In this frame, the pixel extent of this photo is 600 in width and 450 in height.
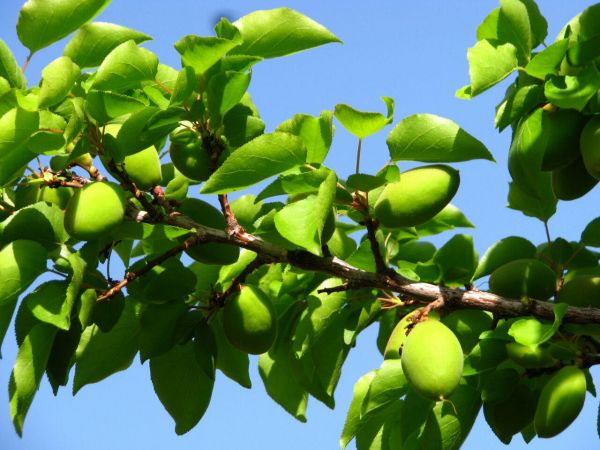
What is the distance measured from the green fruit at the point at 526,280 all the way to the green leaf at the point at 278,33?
0.54m

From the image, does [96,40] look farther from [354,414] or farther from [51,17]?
[354,414]

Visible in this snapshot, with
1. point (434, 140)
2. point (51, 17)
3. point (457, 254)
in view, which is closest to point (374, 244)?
point (434, 140)

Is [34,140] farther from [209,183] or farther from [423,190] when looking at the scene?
[423,190]

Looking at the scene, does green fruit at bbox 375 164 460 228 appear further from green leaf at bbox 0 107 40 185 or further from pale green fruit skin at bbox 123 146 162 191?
green leaf at bbox 0 107 40 185

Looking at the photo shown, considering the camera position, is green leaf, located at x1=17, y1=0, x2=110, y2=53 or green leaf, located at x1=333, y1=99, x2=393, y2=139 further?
green leaf, located at x1=17, y1=0, x2=110, y2=53

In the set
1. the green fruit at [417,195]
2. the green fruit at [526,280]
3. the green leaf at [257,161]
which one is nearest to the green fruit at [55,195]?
the green leaf at [257,161]

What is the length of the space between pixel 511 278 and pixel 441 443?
0.33 metres

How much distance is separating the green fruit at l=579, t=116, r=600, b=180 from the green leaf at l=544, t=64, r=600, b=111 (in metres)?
0.05

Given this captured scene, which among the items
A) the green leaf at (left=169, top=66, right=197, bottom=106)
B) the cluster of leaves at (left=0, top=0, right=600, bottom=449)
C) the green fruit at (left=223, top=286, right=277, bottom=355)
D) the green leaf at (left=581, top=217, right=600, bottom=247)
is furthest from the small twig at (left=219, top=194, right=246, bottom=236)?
the green leaf at (left=581, top=217, right=600, bottom=247)

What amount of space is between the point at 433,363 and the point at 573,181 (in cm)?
47

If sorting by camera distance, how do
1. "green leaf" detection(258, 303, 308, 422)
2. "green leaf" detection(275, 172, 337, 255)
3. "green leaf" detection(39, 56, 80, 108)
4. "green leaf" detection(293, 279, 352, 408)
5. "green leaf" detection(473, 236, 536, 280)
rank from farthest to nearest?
1. "green leaf" detection(258, 303, 308, 422)
2. "green leaf" detection(473, 236, 536, 280)
3. "green leaf" detection(293, 279, 352, 408)
4. "green leaf" detection(39, 56, 80, 108)
5. "green leaf" detection(275, 172, 337, 255)

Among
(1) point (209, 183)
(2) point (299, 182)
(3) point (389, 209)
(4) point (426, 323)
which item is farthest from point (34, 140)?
(4) point (426, 323)

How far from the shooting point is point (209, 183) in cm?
133

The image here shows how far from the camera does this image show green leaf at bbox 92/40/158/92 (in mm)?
1403
